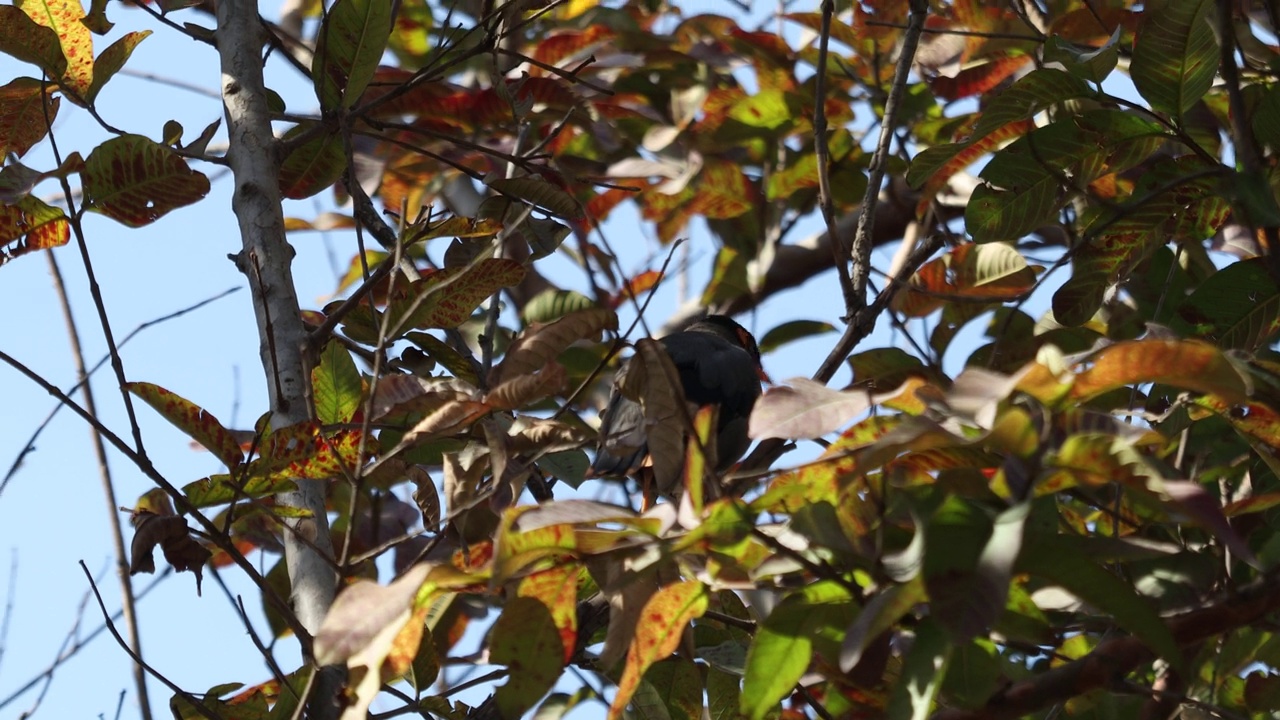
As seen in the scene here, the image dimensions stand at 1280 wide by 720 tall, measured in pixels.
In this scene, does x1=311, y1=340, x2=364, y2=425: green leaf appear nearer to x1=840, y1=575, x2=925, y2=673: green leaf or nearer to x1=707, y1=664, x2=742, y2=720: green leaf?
x1=707, y1=664, x2=742, y2=720: green leaf

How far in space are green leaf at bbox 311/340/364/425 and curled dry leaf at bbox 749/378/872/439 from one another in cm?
76

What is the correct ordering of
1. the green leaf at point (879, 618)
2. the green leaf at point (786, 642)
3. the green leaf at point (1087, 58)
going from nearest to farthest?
the green leaf at point (879, 618) → the green leaf at point (786, 642) → the green leaf at point (1087, 58)

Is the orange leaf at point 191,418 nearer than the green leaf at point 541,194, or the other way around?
the orange leaf at point 191,418

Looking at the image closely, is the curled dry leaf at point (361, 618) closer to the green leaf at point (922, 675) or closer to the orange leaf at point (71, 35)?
the green leaf at point (922, 675)

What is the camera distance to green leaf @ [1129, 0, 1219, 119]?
1.61 metres

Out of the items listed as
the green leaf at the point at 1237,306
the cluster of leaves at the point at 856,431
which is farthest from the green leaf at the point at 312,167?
the green leaf at the point at 1237,306

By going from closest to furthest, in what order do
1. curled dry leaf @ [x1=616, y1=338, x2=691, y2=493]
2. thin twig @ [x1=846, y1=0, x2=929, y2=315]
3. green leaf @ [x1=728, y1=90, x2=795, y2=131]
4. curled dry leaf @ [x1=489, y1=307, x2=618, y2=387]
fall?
curled dry leaf @ [x1=616, y1=338, x2=691, y2=493], curled dry leaf @ [x1=489, y1=307, x2=618, y2=387], thin twig @ [x1=846, y1=0, x2=929, y2=315], green leaf @ [x1=728, y1=90, x2=795, y2=131]

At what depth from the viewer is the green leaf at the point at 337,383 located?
1.70 meters

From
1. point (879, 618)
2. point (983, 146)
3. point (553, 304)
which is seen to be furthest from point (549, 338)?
point (553, 304)

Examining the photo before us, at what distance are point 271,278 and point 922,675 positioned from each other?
1.13 meters

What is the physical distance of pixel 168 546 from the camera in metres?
A: 1.40

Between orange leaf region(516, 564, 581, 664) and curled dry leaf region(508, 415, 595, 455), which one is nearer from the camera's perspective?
orange leaf region(516, 564, 581, 664)

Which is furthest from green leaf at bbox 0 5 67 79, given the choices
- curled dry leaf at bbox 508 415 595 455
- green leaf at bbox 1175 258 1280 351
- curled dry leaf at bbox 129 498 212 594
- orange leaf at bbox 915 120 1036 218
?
green leaf at bbox 1175 258 1280 351

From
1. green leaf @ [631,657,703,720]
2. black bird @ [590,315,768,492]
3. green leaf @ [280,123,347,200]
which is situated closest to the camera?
green leaf @ [631,657,703,720]
